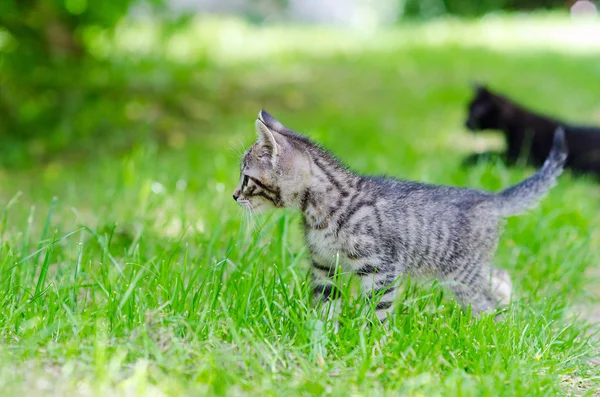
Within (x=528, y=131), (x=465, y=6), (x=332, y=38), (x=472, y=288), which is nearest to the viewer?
(x=472, y=288)

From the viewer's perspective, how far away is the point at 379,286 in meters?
3.49

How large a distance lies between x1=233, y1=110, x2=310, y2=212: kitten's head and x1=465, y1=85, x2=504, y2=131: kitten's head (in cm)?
451

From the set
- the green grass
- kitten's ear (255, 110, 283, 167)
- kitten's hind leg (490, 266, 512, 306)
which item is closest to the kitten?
the green grass

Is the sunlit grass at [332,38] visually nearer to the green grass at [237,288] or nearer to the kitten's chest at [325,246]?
the green grass at [237,288]

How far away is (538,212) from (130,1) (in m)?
4.70

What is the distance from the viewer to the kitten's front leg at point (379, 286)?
11.4 ft

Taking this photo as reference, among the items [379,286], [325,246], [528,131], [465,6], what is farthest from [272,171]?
[465,6]

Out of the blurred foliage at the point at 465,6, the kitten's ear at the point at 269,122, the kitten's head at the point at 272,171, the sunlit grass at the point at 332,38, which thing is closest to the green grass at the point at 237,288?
the kitten's head at the point at 272,171

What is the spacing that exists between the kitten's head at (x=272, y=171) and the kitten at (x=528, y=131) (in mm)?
3776

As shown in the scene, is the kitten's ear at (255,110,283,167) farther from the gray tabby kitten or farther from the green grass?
the green grass

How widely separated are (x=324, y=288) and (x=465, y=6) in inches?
687

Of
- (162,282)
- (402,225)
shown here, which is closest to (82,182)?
(162,282)

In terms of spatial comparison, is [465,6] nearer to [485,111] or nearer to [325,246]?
[485,111]

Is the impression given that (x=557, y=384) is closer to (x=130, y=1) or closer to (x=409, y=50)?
(x=130, y=1)
